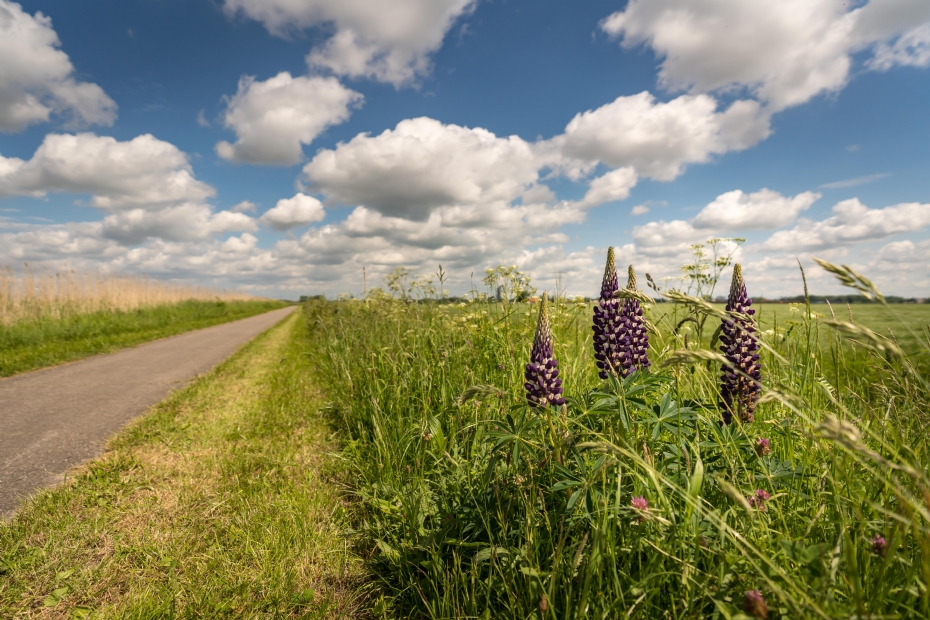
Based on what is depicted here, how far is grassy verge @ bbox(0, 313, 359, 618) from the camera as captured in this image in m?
2.30

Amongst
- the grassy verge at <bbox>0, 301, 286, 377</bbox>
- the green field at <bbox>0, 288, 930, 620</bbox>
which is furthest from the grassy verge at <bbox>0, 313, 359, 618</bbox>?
the grassy verge at <bbox>0, 301, 286, 377</bbox>

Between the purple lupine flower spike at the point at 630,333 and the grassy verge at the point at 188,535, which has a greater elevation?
the purple lupine flower spike at the point at 630,333

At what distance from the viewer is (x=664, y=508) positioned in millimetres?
1588

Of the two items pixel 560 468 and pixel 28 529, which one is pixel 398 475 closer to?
pixel 560 468

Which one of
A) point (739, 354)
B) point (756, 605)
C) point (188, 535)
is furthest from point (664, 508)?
point (188, 535)

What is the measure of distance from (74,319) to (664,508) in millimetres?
19555

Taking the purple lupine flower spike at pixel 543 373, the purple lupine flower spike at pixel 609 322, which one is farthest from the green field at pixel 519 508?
the purple lupine flower spike at pixel 609 322

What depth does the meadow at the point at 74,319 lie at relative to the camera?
393 inches

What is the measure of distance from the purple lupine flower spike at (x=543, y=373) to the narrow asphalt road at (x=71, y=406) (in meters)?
3.75

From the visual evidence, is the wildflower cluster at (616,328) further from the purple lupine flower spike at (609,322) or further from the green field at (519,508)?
the green field at (519,508)

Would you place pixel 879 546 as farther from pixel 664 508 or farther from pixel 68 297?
pixel 68 297

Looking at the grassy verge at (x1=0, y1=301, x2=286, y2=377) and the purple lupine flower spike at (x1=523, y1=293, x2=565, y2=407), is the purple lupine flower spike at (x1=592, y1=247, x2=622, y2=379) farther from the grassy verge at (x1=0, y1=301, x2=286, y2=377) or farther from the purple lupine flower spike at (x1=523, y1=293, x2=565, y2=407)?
the grassy verge at (x1=0, y1=301, x2=286, y2=377)

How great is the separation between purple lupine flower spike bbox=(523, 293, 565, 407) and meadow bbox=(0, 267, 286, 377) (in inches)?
384

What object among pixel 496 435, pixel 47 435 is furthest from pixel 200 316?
pixel 496 435
